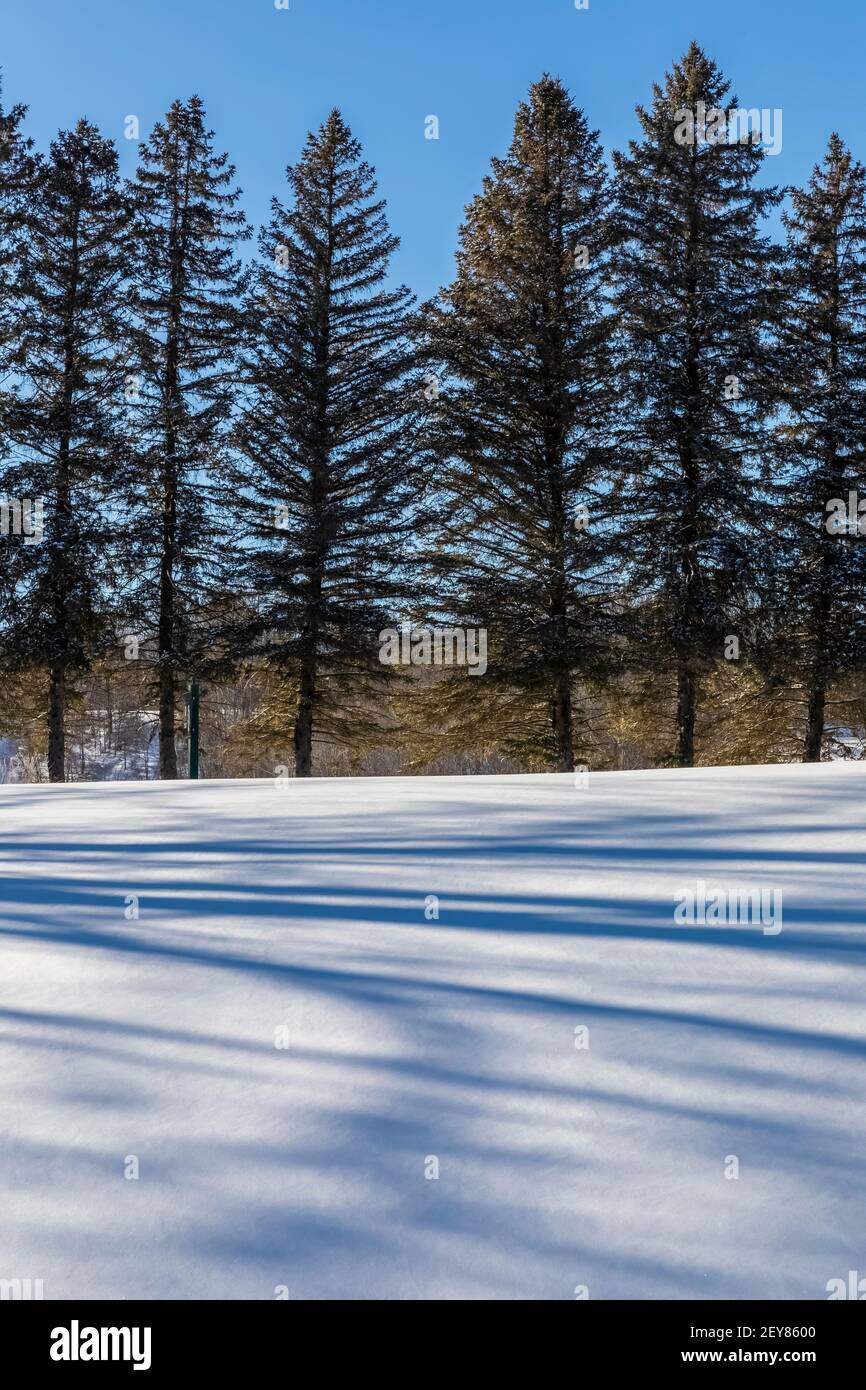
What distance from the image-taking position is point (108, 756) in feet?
92.6

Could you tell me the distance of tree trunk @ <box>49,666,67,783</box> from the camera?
15.2 meters

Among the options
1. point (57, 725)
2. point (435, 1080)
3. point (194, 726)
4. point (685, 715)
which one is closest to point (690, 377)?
point (685, 715)

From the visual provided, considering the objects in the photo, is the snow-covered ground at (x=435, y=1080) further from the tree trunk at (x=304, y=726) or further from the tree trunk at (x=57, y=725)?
the tree trunk at (x=57, y=725)

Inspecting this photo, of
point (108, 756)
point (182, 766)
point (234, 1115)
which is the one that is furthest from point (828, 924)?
point (108, 756)

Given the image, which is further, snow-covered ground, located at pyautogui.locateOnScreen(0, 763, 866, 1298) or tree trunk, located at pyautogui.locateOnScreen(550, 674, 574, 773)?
tree trunk, located at pyautogui.locateOnScreen(550, 674, 574, 773)

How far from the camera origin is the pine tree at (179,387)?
50.7 ft

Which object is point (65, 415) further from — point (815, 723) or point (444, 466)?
point (815, 723)

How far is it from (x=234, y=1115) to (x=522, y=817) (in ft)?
7.31

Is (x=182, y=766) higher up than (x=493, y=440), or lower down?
lower down

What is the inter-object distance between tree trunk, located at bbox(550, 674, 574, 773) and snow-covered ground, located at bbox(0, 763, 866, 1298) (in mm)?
12180

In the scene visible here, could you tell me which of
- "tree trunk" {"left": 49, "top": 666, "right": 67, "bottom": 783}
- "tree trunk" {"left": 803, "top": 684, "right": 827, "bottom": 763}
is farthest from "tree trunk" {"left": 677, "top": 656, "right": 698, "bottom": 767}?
"tree trunk" {"left": 49, "top": 666, "right": 67, "bottom": 783}

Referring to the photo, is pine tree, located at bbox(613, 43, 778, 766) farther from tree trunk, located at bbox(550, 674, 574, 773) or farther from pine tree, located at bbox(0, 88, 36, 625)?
pine tree, located at bbox(0, 88, 36, 625)

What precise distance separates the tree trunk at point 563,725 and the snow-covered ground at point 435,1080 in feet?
40.0
